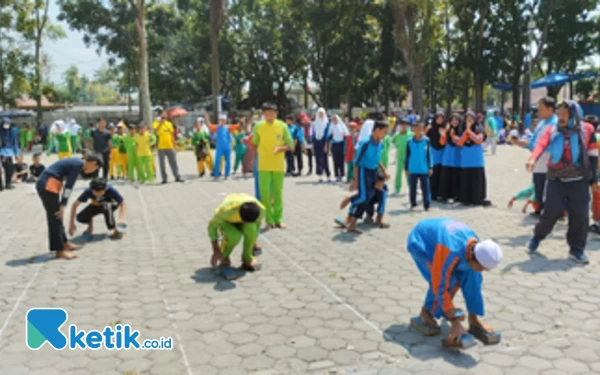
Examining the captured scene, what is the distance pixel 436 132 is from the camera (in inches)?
409

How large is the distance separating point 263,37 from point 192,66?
7.64 metres

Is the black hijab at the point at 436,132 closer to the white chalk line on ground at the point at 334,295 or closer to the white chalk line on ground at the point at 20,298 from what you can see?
the white chalk line on ground at the point at 334,295

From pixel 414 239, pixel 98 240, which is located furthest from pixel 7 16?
pixel 414 239

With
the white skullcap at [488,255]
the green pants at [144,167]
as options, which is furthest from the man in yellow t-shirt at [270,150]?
the green pants at [144,167]

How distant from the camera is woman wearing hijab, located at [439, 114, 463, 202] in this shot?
32.7 feet

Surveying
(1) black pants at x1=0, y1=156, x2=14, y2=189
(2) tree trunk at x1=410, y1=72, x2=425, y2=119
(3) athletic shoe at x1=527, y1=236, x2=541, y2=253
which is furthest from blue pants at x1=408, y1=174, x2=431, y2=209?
(2) tree trunk at x1=410, y1=72, x2=425, y2=119

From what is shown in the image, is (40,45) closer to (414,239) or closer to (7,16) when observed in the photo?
(7,16)

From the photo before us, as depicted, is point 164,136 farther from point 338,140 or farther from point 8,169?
point 338,140

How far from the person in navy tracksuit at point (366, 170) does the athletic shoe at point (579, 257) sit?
8.61 feet

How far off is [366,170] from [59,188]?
12.8 feet

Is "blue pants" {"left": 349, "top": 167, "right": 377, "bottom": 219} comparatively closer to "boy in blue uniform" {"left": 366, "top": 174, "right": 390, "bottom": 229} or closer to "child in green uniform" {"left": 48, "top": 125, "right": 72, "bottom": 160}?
"boy in blue uniform" {"left": 366, "top": 174, "right": 390, "bottom": 229}

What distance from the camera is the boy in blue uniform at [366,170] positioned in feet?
25.4

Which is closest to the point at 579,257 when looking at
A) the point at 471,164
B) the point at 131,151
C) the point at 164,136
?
the point at 471,164

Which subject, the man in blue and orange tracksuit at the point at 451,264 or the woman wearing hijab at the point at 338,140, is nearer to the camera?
the man in blue and orange tracksuit at the point at 451,264
